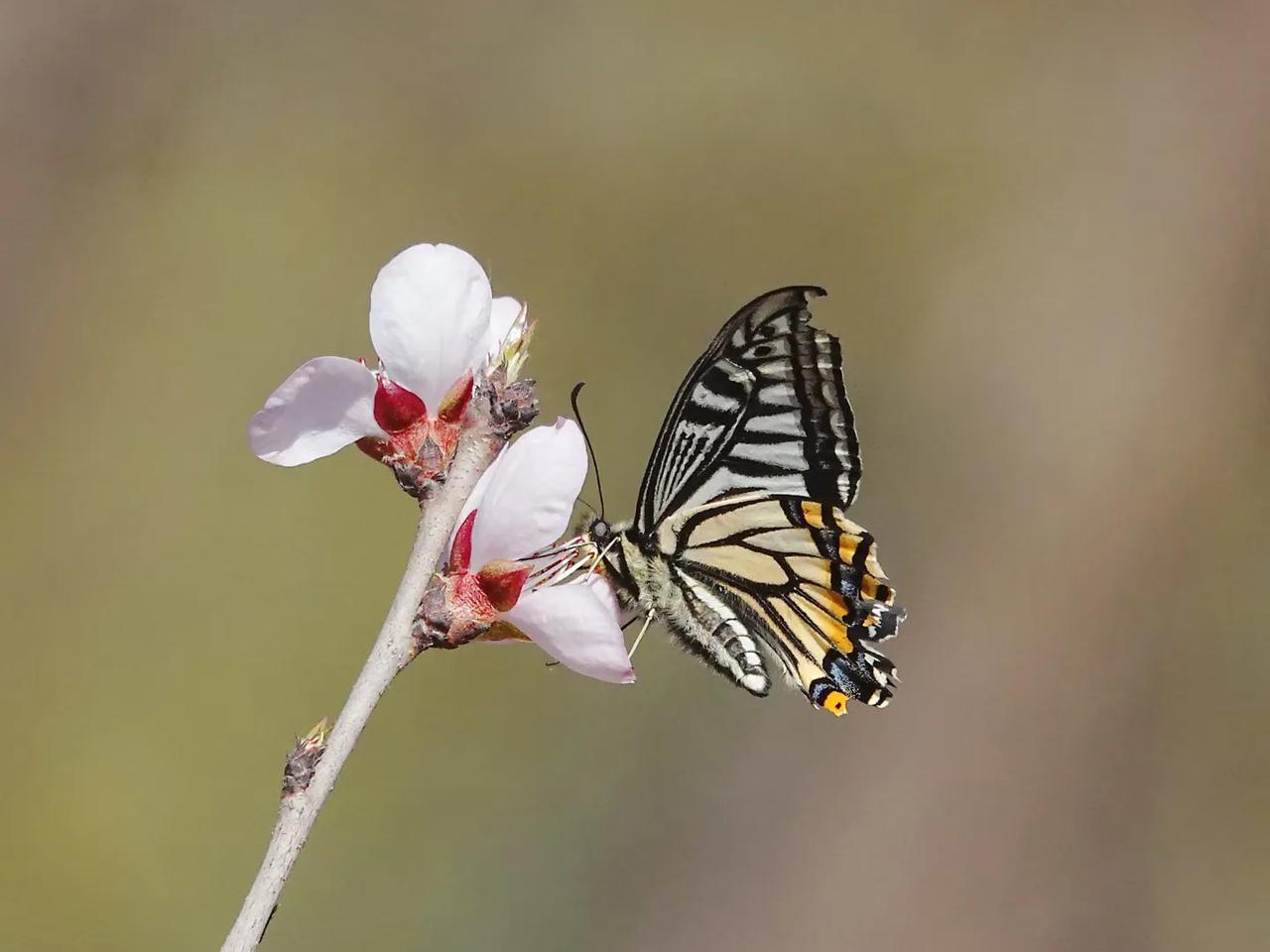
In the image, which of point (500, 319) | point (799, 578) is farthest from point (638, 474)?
point (500, 319)

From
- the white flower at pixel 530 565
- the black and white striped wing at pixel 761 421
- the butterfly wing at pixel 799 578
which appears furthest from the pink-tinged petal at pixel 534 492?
the butterfly wing at pixel 799 578

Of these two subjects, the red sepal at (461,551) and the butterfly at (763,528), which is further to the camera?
the butterfly at (763,528)

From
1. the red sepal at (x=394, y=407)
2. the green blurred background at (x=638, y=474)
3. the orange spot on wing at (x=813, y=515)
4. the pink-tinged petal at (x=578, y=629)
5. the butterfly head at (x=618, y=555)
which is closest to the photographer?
the pink-tinged petal at (x=578, y=629)

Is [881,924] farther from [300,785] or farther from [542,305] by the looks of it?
[300,785]

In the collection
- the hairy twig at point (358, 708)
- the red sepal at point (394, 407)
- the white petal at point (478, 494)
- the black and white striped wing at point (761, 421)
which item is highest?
the black and white striped wing at point (761, 421)

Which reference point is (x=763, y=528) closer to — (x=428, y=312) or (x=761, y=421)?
(x=761, y=421)

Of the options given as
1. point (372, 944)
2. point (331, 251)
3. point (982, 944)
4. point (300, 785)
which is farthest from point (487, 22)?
point (300, 785)

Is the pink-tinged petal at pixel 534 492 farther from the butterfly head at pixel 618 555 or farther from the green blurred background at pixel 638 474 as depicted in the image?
the green blurred background at pixel 638 474

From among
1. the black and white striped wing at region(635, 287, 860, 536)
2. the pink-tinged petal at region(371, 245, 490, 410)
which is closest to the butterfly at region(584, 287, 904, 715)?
the black and white striped wing at region(635, 287, 860, 536)
